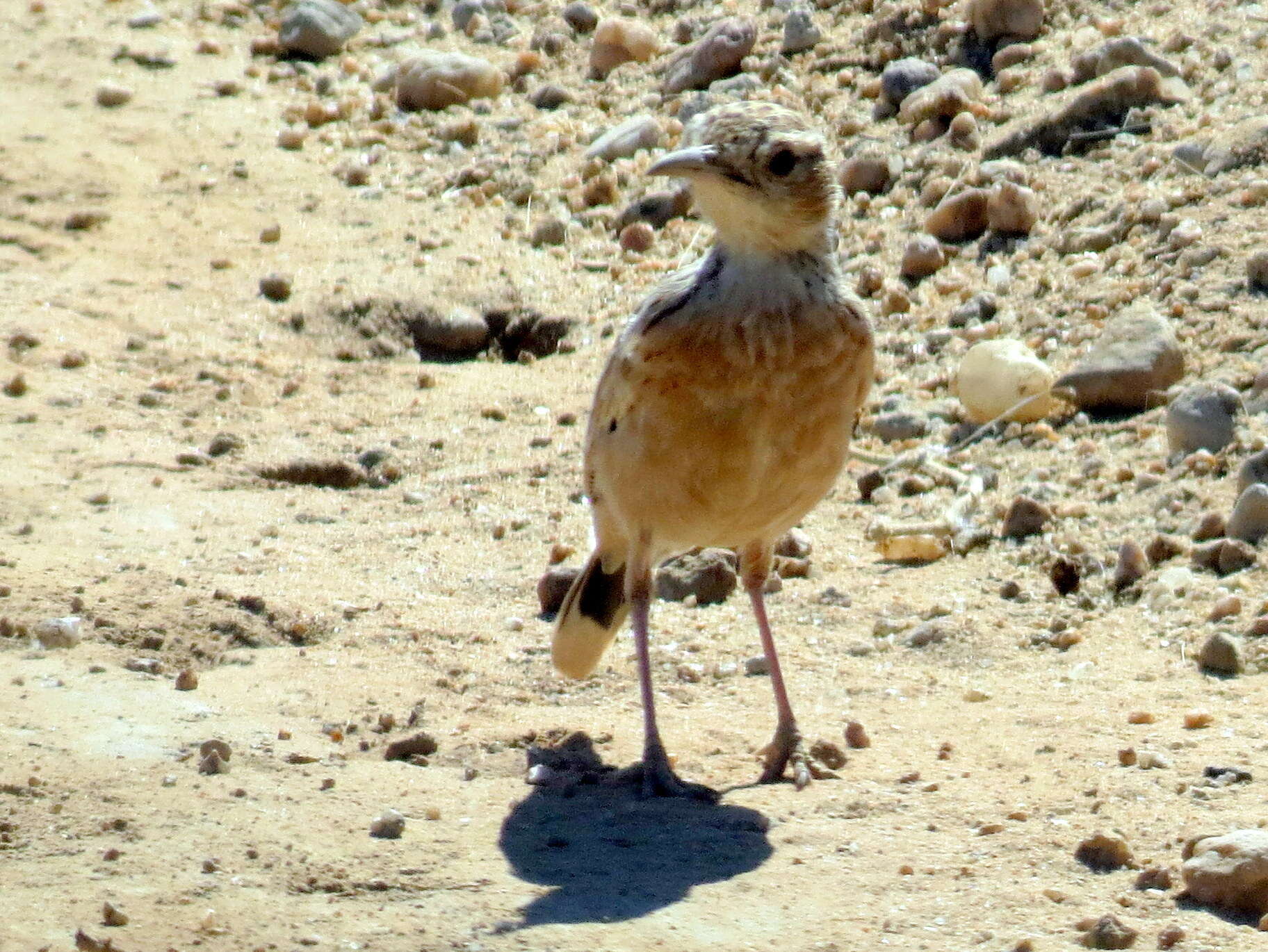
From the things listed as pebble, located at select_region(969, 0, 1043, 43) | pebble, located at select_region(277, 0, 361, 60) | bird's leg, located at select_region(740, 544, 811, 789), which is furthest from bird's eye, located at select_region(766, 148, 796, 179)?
pebble, located at select_region(277, 0, 361, 60)

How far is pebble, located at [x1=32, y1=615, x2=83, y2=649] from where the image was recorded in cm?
595

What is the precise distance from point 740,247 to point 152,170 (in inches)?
271

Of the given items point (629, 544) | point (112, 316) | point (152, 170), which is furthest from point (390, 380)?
point (629, 544)

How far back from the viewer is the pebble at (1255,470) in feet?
21.9

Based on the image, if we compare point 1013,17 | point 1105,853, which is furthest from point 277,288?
point 1105,853

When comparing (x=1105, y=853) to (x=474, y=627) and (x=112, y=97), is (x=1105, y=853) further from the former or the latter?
(x=112, y=97)

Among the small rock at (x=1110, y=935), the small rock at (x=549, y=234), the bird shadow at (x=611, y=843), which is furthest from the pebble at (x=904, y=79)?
the small rock at (x=1110, y=935)

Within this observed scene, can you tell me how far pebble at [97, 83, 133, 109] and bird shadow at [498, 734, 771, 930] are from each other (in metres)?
7.96

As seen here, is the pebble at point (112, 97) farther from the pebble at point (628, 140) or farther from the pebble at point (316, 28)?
the pebble at point (628, 140)

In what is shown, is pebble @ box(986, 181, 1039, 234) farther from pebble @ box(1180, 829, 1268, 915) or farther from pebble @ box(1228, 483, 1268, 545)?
pebble @ box(1180, 829, 1268, 915)

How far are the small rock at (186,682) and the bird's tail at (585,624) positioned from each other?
3.78ft

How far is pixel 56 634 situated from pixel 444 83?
22.4 feet

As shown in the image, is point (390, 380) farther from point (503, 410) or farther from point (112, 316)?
point (112, 316)

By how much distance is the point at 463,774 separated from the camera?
5387mm
